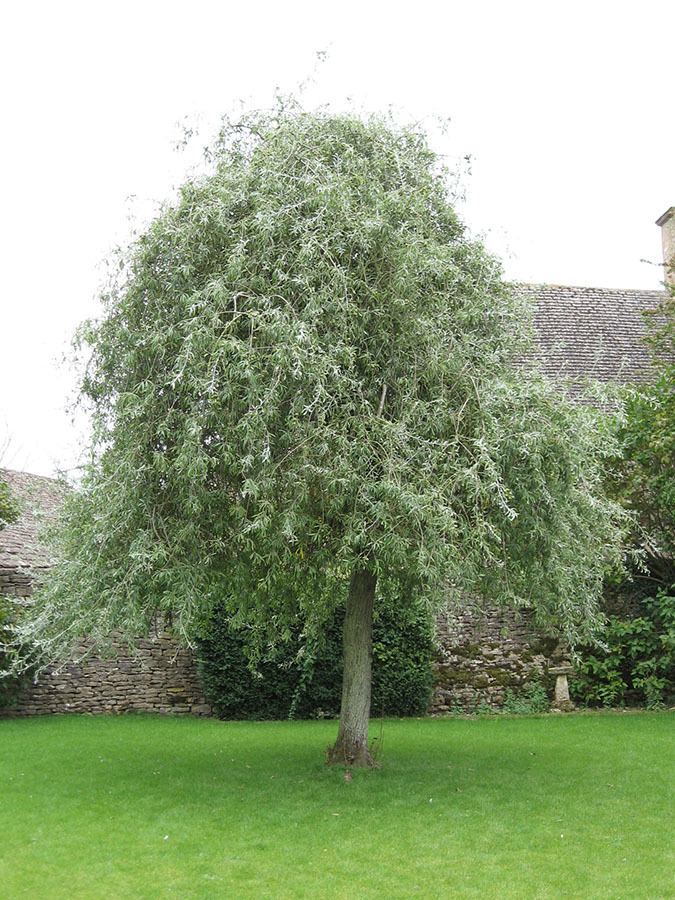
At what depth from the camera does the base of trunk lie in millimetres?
12078

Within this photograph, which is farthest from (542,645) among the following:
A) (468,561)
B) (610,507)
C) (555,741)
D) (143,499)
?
(143,499)

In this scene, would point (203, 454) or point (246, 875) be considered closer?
point (246, 875)

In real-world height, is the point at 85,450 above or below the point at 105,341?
below

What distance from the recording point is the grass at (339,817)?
8.02 metres

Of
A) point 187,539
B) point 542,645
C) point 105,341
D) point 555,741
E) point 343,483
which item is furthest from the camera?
point 542,645

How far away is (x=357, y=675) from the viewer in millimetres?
12000

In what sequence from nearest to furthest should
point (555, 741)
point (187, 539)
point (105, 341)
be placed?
point (187, 539), point (105, 341), point (555, 741)

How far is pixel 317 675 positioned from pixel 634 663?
6.17 metres

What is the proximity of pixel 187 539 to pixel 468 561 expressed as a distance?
3016mm

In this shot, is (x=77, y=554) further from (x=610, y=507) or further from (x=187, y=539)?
(x=610, y=507)

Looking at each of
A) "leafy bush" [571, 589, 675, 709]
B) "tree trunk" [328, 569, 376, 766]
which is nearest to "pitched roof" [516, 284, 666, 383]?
"leafy bush" [571, 589, 675, 709]

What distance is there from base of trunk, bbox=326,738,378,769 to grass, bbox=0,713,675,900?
23 centimetres

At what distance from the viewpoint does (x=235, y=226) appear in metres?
10.8

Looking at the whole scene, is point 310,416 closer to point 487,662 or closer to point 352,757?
point 352,757
